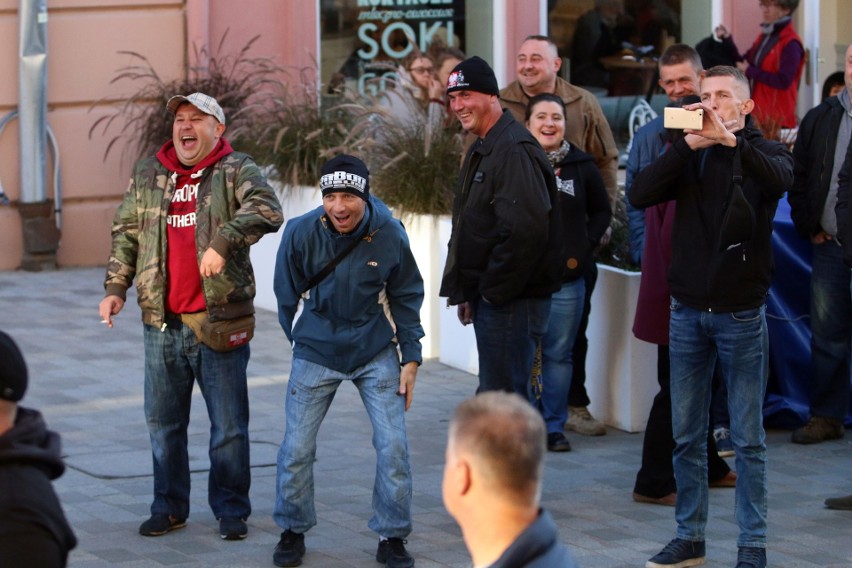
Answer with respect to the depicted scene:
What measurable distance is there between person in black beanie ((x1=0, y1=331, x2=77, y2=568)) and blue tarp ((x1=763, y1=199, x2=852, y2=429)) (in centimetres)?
580

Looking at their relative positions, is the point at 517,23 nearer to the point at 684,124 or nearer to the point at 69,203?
the point at 69,203

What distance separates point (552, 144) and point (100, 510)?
2.93 m

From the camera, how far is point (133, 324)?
11195mm

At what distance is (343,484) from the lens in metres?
7.44

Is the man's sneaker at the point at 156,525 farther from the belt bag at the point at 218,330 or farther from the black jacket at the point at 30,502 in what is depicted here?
the black jacket at the point at 30,502

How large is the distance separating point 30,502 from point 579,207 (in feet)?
16.7

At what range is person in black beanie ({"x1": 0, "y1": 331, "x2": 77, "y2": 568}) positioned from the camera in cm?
325

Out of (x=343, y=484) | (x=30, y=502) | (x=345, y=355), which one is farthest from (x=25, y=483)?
(x=343, y=484)

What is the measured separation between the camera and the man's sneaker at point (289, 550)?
6.22 meters

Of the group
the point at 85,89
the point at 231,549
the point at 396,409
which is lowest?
the point at 231,549

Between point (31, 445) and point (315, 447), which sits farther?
point (315, 447)

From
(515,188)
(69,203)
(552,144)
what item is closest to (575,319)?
(552,144)

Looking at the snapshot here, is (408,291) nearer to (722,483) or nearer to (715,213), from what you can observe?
(715,213)

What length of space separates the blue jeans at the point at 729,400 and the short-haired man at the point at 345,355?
1091 mm
